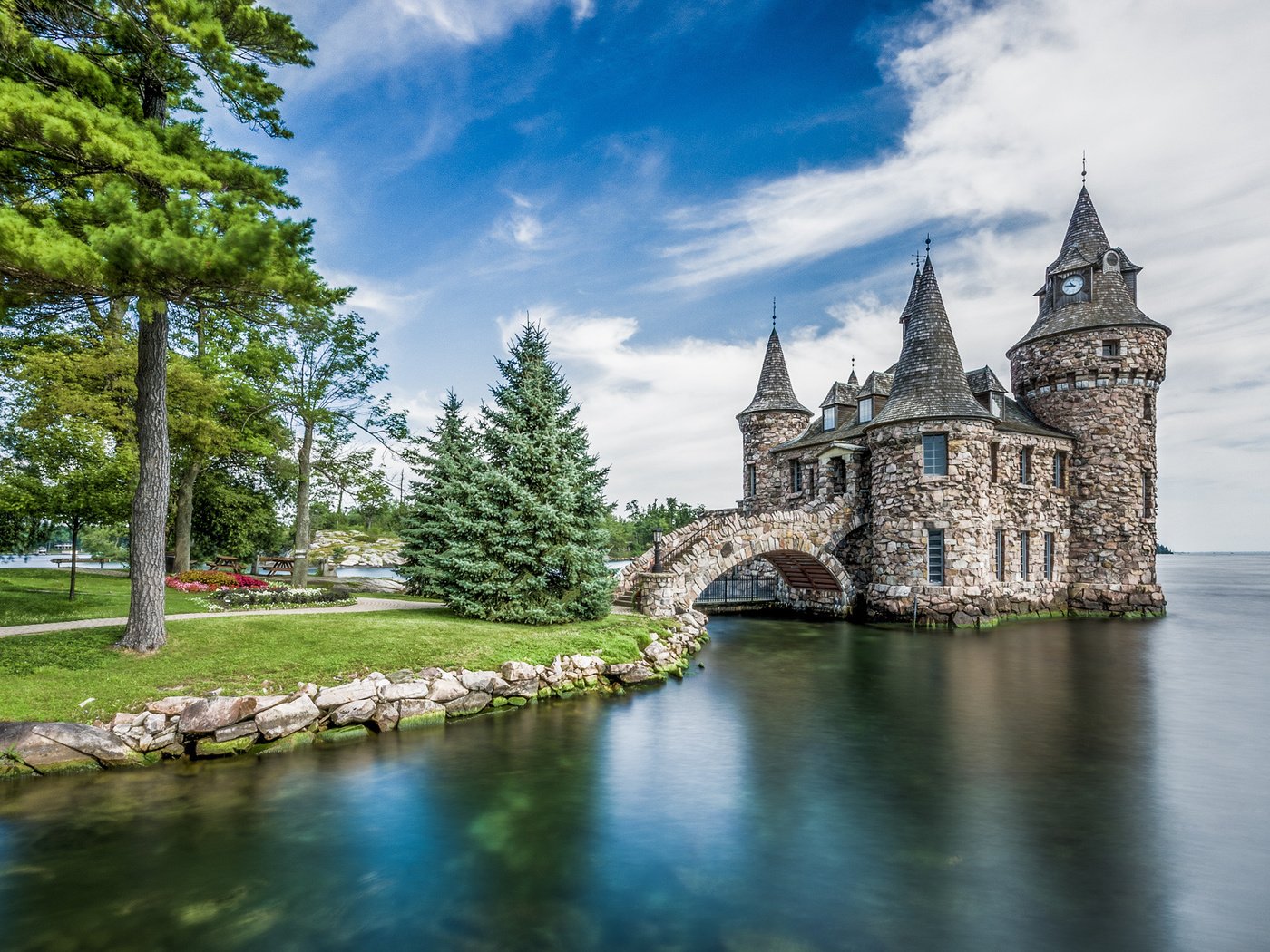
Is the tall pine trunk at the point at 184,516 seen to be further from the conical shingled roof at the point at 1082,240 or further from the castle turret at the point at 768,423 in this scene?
the conical shingled roof at the point at 1082,240

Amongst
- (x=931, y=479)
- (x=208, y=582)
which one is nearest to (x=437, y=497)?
(x=208, y=582)

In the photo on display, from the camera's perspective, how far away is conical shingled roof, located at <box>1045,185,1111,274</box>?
2731 cm

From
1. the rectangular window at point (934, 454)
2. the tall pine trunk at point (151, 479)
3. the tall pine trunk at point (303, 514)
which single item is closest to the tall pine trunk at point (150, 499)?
the tall pine trunk at point (151, 479)

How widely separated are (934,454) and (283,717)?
2281 cm

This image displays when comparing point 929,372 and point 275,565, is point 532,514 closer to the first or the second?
point 929,372

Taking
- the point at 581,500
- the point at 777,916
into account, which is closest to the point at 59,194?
the point at 581,500

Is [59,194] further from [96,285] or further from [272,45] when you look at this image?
[272,45]

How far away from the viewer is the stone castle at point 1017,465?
23.5 m

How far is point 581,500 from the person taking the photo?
16.8 meters

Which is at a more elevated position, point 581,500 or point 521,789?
point 581,500

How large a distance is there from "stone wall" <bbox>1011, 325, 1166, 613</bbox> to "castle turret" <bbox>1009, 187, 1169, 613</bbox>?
39 millimetres

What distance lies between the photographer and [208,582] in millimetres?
19922

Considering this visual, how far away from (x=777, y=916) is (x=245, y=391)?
23.7m

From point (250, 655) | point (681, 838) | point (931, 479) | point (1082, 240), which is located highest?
point (1082, 240)
